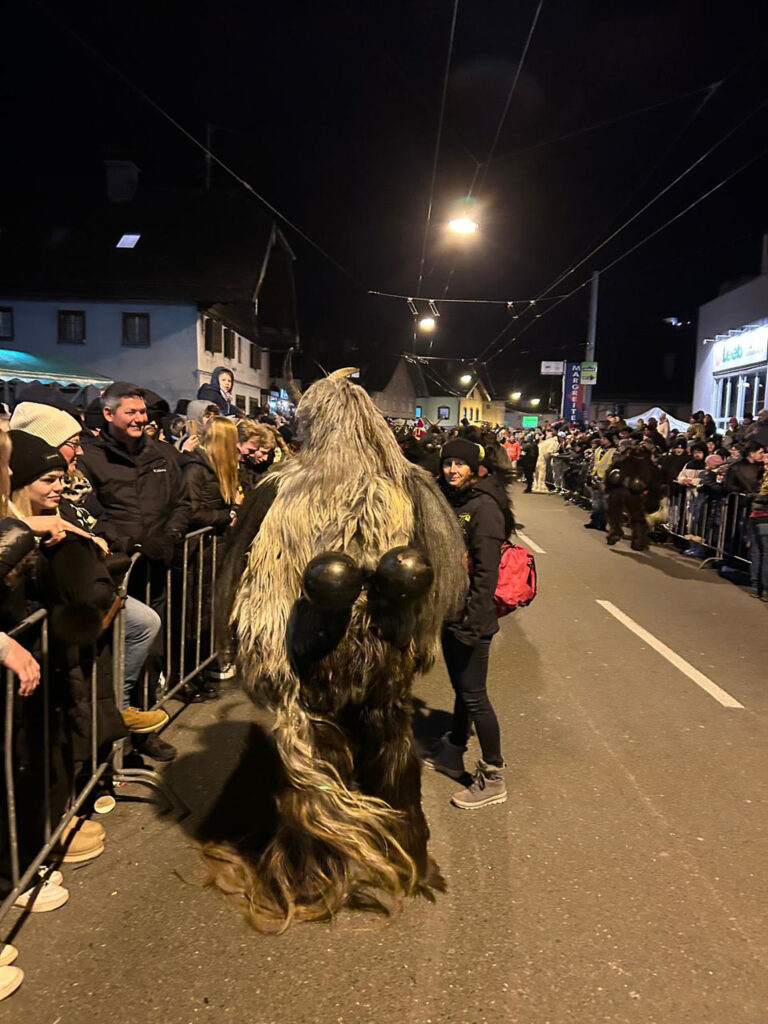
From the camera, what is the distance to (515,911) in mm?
2885

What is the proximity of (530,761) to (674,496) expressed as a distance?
372 inches

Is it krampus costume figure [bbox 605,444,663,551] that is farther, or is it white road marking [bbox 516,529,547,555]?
krampus costume figure [bbox 605,444,663,551]

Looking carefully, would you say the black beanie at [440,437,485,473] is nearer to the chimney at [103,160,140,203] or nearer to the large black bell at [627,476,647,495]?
the large black bell at [627,476,647,495]

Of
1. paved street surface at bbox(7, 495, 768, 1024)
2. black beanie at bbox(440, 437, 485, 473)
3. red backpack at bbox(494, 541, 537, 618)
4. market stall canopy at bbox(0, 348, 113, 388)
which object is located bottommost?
paved street surface at bbox(7, 495, 768, 1024)

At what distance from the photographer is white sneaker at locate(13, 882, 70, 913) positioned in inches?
111

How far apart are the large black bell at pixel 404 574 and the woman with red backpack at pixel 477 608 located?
1.15 m

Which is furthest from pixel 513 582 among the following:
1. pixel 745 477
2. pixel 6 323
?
pixel 6 323

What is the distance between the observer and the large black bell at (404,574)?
2.48 m

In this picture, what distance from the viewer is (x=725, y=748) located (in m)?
4.46

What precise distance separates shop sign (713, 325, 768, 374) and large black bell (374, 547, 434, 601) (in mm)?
22083

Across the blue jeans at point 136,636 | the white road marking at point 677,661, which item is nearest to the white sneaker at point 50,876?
the blue jeans at point 136,636

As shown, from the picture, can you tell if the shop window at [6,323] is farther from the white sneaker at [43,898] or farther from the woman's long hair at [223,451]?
the white sneaker at [43,898]

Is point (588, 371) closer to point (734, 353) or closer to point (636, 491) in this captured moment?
point (734, 353)

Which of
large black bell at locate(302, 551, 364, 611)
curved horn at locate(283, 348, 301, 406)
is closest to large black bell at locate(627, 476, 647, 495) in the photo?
curved horn at locate(283, 348, 301, 406)
